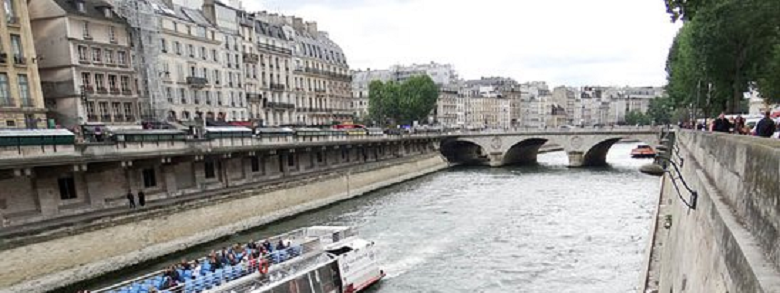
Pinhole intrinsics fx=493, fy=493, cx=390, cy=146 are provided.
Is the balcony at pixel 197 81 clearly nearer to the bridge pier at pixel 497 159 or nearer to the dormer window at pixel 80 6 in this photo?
the dormer window at pixel 80 6

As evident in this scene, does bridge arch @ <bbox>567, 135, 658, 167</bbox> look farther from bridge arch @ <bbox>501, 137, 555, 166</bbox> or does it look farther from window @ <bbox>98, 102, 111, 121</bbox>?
window @ <bbox>98, 102, 111, 121</bbox>

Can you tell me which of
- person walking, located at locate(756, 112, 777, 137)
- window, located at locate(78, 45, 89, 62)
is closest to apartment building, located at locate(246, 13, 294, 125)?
window, located at locate(78, 45, 89, 62)

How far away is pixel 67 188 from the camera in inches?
1034

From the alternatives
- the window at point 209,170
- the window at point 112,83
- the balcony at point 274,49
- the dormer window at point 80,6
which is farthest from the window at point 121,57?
the balcony at point 274,49

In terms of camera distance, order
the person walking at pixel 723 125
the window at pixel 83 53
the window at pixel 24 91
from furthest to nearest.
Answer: the window at pixel 83 53 < the window at pixel 24 91 < the person walking at pixel 723 125

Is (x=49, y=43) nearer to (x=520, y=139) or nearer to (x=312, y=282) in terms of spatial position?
(x=312, y=282)

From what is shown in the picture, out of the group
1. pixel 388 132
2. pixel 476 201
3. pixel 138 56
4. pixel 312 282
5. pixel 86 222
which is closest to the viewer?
pixel 312 282

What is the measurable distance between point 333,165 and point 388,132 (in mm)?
17099

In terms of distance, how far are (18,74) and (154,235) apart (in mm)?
19461

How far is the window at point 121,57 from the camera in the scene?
44906 mm

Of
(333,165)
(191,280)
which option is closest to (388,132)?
(333,165)

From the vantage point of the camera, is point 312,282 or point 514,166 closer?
point 312,282

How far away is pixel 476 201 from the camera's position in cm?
4038

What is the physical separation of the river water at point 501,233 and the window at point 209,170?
680 cm
